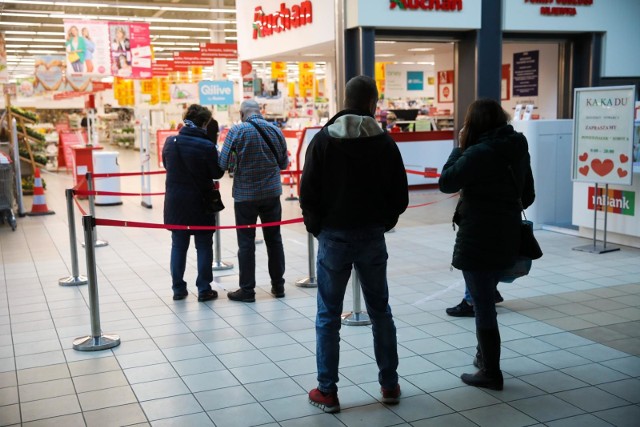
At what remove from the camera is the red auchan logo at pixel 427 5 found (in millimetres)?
9516

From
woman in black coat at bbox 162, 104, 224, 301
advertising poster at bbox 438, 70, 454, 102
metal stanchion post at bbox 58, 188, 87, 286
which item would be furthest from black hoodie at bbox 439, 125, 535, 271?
advertising poster at bbox 438, 70, 454, 102

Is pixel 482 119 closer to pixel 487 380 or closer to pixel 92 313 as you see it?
pixel 487 380

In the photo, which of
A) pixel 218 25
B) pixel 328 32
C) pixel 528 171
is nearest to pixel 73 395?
pixel 528 171

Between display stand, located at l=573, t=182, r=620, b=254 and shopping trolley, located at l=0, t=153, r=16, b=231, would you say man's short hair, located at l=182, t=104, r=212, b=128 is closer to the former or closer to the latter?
display stand, located at l=573, t=182, r=620, b=254

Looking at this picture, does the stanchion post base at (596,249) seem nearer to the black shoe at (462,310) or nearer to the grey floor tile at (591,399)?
the black shoe at (462,310)

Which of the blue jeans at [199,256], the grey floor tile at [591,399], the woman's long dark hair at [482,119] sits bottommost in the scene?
the grey floor tile at [591,399]

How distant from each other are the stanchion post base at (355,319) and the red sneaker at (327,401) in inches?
55.2

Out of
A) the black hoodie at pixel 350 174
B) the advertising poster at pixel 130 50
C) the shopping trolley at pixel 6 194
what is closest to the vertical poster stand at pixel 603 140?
the black hoodie at pixel 350 174

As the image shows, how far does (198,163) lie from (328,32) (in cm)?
539

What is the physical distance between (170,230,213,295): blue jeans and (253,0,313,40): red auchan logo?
19.9 feet

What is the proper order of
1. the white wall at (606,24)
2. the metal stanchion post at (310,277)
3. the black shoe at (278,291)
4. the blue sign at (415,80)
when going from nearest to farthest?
the black shoe at (278,291)
the metal stanchion post at (310,277)
the white wall at (606,24)
the blue sign at (415,80)

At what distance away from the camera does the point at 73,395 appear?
3.79 m

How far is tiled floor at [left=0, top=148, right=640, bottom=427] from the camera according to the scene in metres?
3.49

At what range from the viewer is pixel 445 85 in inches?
603
